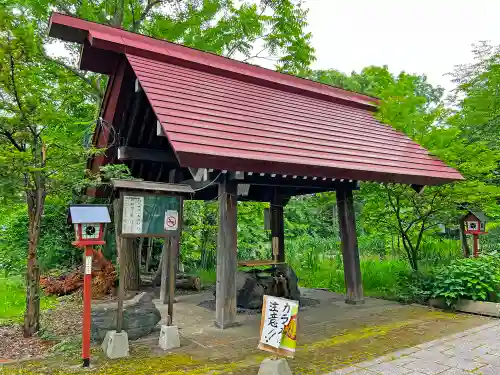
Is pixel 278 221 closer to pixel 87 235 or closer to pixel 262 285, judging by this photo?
pixel 262 285

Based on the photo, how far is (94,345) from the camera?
463cm

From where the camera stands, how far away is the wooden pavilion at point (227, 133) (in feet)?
15.9

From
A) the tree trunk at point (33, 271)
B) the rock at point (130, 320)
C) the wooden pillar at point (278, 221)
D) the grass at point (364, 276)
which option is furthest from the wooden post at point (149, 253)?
the tree trunk at point (33, 271)

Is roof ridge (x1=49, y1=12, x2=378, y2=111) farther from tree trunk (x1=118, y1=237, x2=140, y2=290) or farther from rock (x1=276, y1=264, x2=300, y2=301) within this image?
tree trunk (x1=118, y1=237, x2=140, y2=290)

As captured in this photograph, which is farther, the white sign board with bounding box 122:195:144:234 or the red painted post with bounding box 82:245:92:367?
the white sign board with bounding box 122:195:144:234

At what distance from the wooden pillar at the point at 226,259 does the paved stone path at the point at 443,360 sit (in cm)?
212

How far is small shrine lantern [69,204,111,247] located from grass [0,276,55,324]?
2.22 metres

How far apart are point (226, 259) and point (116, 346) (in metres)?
1.94

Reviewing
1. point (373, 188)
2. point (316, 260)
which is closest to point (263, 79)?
point (373, 188)

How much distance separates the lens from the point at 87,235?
416 centimetres

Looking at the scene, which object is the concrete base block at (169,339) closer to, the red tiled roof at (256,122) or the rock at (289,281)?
the red tiled roof at (256,122)

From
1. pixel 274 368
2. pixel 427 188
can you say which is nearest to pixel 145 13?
pixel 427 188

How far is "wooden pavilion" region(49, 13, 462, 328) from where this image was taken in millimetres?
4836

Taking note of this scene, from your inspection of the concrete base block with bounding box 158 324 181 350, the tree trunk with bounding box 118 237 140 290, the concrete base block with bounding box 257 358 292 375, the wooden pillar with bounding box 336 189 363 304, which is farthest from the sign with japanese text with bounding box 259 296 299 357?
the tree trunk with bounding box 118 237 140 290
